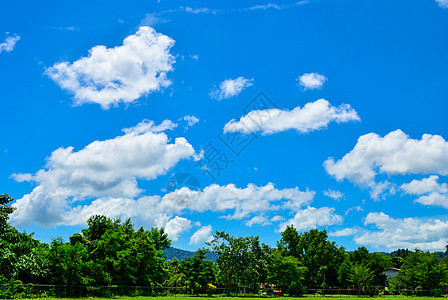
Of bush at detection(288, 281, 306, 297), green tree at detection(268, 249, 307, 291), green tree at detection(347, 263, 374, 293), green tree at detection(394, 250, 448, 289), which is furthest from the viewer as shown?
green tree at detection(347, 263, 374, 293)

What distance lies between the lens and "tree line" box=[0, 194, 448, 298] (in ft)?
137

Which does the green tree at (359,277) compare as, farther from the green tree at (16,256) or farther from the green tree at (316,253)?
the green tree at (16,256)

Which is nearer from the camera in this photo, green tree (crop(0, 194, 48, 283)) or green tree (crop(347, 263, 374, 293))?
green tree (crop(0, 194, 48, 283))

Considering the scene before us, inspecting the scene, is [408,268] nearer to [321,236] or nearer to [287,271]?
[321,236]

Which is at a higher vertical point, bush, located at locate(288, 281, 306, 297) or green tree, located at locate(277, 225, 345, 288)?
green tree, located at locate(277, 225, 345, 288)

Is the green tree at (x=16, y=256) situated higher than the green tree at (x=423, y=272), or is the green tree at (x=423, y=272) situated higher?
the green tree at (x=16, y=256)

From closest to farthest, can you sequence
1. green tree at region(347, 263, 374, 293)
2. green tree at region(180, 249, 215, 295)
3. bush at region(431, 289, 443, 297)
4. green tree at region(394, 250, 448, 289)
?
1. green tree at region(180, 249, 215, 295)
2. bush at region(431, 289, 443, 297)
3. green tree at region(394, 250, 448, 289)
4. green tree at region(347, 263, 374, 293)

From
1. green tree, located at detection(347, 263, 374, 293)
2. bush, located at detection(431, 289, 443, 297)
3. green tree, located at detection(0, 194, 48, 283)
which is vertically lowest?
bush, located at detection(431, 289, 443, 297)

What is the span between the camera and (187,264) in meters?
67.5

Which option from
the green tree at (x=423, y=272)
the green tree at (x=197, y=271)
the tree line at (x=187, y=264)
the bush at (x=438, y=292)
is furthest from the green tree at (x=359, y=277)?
the green tree at (x=197, y=271)

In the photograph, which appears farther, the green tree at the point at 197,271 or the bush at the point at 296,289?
the bush at the point at 296,289

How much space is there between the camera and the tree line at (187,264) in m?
41.8

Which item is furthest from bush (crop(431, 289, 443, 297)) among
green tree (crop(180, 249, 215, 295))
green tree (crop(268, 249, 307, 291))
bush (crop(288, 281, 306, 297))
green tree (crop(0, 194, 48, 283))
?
green tree (crop(0, 194, 48, 283))

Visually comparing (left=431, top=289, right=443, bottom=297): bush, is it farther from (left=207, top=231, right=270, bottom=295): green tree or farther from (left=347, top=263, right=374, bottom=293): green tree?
(left=207, top=231, right=270, bottom=295): green tree
